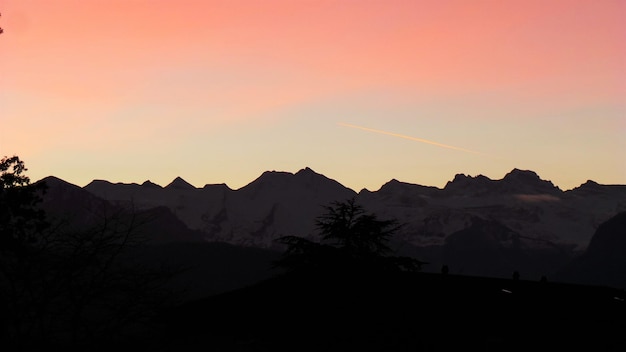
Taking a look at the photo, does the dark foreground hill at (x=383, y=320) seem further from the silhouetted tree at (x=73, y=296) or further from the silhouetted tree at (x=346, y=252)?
the silhouetted tree at (x=73, y=296)

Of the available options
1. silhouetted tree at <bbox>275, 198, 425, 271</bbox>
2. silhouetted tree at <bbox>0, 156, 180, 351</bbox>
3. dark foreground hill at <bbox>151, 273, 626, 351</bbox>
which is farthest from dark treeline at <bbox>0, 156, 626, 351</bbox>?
silhouetted tree at <bbox>0, 156, 180, 351</bbox>

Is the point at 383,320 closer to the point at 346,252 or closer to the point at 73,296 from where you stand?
the point at 346,252

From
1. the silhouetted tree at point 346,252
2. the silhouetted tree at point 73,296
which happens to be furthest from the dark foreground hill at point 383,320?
the silhouetted tree at point 73,296

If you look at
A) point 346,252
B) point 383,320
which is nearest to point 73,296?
point 383,320

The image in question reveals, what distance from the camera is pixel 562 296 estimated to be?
39.7m

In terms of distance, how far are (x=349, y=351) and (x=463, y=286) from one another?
23.5 feet

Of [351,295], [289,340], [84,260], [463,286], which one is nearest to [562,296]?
[463,286]

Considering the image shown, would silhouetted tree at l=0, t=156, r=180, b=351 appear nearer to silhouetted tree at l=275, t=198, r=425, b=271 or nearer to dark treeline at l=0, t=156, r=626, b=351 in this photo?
dark treeline at l=0, t=156, r=626, b=351

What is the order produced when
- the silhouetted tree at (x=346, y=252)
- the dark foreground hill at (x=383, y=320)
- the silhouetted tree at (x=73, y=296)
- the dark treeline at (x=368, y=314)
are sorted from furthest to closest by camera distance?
the silhouetted tree at (x=346, y=252) < the dark foreground hill at (x=383, y=320) < the dark treeline at (x=368, y=314) < the silhouetted tree at (x=73, y=296)

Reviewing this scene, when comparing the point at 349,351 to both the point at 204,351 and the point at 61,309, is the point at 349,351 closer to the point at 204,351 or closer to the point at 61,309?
the point at 204,351

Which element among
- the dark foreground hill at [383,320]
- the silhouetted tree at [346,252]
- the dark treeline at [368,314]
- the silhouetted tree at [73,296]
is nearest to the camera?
the silhouetted tree at [73,296]

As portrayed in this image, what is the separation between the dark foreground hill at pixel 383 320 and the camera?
111 feet

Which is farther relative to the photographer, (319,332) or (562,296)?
(562,296)

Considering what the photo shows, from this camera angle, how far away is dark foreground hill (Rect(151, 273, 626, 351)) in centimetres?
3391
